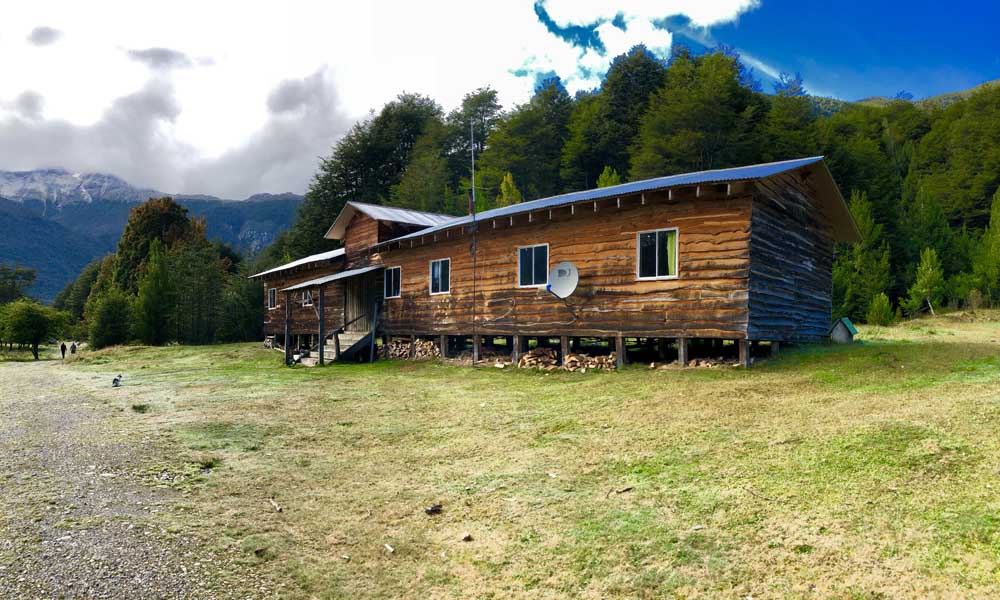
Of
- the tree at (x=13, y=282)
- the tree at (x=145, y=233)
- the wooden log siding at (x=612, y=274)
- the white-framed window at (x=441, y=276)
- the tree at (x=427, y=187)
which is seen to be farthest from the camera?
the tree at (x=13, y=282)

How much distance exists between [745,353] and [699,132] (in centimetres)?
2909

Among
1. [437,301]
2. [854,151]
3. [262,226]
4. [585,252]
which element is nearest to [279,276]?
[437,301]

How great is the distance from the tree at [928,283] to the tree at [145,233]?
6214 cm

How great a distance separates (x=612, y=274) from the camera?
14.5m

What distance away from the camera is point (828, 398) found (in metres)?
8.62

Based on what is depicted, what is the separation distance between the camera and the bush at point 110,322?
37.6m

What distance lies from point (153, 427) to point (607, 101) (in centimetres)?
4837

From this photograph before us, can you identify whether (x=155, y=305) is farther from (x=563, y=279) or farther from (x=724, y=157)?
(x=724, y=157)

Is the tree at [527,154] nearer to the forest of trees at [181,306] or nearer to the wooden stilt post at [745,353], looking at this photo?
the forest of trees at [181,306]

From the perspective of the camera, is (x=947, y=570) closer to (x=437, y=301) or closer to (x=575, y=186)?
(x=437, y=301)

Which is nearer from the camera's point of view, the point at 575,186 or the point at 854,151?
the point at 854,151

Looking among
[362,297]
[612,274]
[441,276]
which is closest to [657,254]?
[612,274]

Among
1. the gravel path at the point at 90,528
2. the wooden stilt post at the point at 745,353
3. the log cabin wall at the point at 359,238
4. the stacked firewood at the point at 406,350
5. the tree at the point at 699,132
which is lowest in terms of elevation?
the gravel path at the point at 90,528

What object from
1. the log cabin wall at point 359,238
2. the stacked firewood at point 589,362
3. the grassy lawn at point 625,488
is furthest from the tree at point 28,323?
the stacked firewood at point 589,362
